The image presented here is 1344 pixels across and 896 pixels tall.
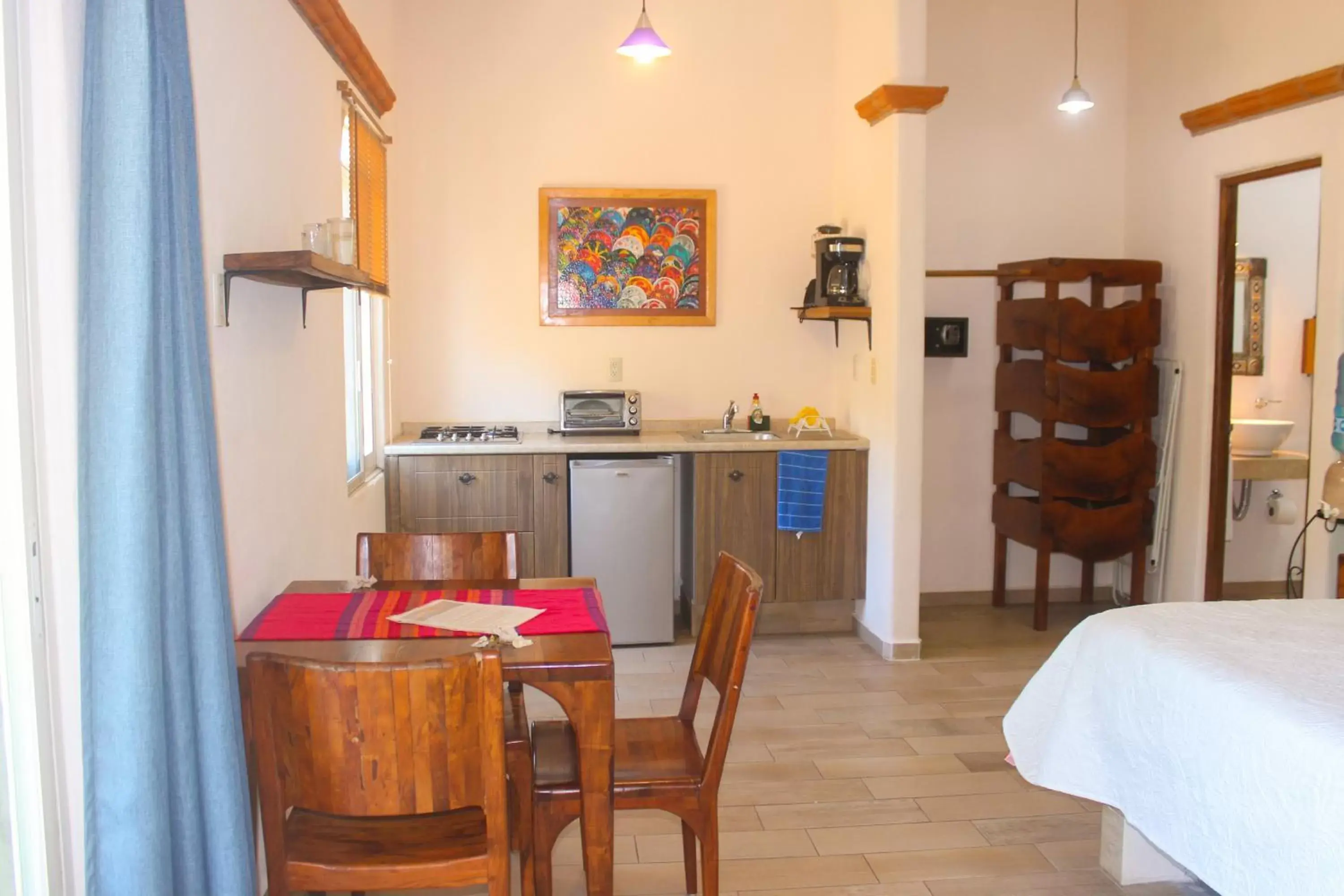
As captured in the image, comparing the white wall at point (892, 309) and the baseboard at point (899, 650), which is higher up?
the white wall at point (892, 309)

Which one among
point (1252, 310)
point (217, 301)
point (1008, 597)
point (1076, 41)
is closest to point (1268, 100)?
point (1076, 41)

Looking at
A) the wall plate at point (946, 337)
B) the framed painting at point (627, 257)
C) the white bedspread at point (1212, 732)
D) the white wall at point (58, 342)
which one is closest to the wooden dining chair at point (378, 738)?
Answer: the white wall at point (58, 342)

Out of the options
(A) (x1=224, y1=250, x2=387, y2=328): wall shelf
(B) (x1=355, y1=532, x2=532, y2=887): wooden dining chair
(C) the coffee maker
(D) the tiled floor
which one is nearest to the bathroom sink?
(D) the tiled floor

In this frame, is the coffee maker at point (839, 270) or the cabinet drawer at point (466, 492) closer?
the cabinet drawer at point (466, 492)

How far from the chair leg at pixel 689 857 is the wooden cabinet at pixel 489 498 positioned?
7.15 ft

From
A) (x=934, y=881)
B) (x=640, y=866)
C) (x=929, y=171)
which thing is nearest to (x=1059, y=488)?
(x=929, y=171)

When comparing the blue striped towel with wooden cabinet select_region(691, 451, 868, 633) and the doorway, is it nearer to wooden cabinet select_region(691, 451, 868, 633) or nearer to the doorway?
wooden cabinet select_region(691, 451, 868, 633)

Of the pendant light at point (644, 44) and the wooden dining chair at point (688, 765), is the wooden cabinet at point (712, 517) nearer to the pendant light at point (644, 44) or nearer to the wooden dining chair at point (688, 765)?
the pendant light at point (644, 44)

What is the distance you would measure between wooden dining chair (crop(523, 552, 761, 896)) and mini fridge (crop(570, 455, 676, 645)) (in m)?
2.25

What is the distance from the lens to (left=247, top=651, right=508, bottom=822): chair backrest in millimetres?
1740

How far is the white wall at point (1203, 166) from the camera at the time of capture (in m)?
4.27

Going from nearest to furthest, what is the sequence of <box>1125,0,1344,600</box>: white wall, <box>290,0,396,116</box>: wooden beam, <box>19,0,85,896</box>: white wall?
<box>19,0,85,896</box>: white wall < <box>290,0,396,116</box>: wooden beam < <box>1125,0,1344,600</box>: white wall

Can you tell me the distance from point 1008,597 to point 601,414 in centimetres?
230

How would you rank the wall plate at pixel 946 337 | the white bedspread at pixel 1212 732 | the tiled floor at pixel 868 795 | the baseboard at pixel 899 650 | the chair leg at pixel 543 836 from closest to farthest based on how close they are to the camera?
1. the white bedspread at pixel 1212 732
2. the chair leg at pixel 543 836
3. the tiled floor at pixel 868 795
4. the baseboard at pixel 899 650
5. the wall plate at pixel 946 337
